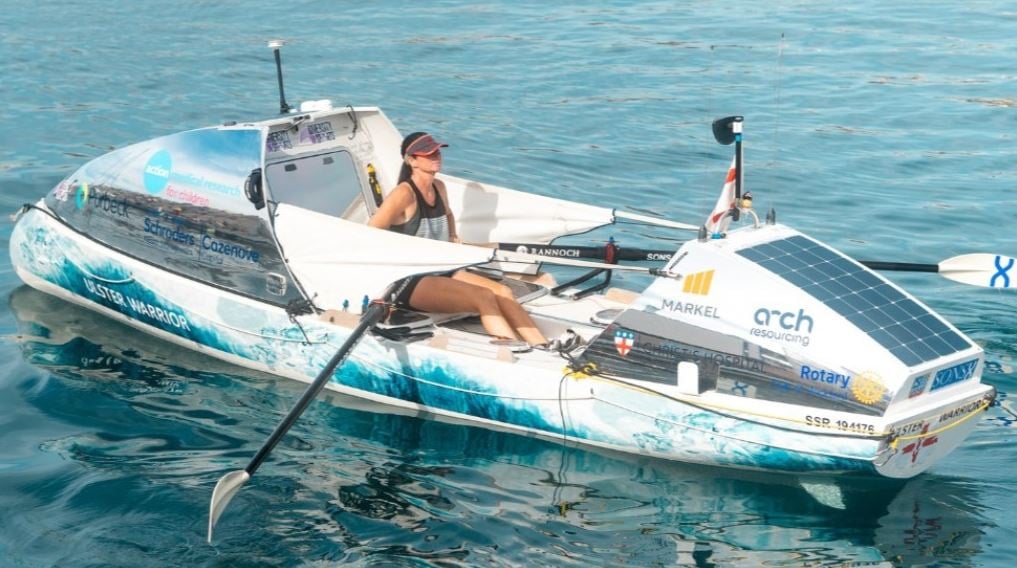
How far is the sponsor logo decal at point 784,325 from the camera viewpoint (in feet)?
28.6

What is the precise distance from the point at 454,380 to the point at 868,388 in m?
3.03

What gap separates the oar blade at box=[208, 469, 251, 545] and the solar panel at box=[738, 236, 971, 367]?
3.62 m

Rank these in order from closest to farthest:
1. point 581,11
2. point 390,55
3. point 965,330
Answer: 1. point 965,330
2. point 390,55
3. point 581,11

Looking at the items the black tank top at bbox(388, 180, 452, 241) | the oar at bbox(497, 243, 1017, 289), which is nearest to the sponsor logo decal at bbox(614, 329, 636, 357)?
the oar at bbox(497, 243, 1017, 289)

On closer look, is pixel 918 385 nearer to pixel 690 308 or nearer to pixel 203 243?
pixel 690 308

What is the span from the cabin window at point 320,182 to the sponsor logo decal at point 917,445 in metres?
5.60

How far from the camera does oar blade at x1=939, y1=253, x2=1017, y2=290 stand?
9.77 metres

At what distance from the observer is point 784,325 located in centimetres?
877

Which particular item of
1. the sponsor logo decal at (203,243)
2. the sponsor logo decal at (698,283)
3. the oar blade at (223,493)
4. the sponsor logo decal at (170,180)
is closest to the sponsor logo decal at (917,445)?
the sponsor logo decal at (698,283)

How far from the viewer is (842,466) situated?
8.77 meters

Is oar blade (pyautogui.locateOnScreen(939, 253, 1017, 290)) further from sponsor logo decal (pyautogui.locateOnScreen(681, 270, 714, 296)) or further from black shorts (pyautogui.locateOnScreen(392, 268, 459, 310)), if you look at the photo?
black shorts (pyautogui.locateOnScreen(392, 268, 459, 310))

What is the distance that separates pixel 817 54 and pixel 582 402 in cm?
1499

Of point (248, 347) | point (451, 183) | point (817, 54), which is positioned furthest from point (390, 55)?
point (248, 347)

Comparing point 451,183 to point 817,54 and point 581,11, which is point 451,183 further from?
point 581,11
